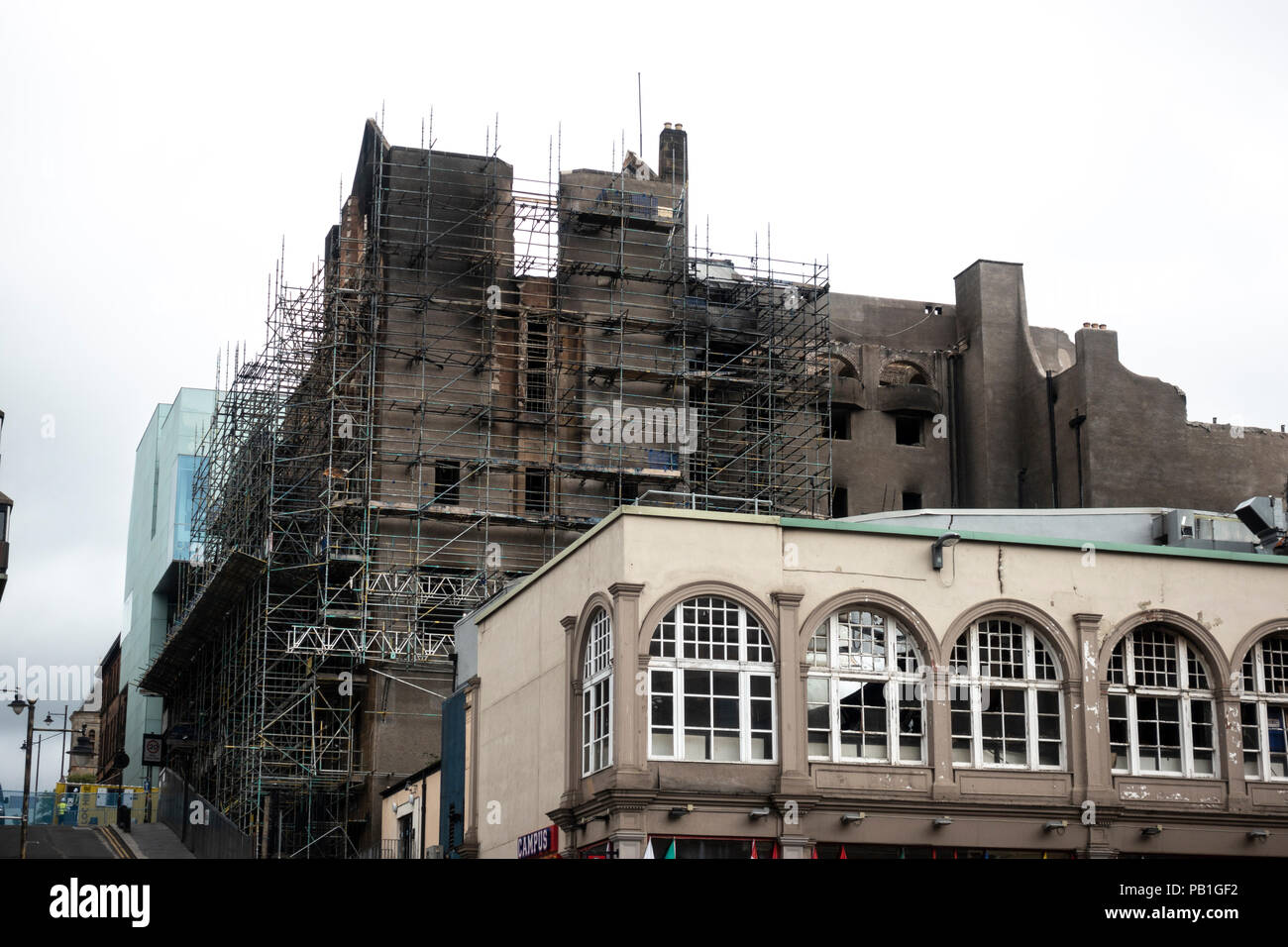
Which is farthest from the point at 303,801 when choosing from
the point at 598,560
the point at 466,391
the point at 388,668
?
the point at 598,560

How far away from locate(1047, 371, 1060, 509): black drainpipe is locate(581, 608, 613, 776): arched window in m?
30.0

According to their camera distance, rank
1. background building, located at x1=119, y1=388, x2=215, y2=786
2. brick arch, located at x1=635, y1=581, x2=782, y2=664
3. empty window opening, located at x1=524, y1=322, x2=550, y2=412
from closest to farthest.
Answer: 1. brick arch, located at x1=635, y1=581, x2=782, y2=664
2. empty window opening, located at x1=524, y1=322, x2=550, y2=412
3. background building, located at x1=119, y1=388, x2=215, y2=786

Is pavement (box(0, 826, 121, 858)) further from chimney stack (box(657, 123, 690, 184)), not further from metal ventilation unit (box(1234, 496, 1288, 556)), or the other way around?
metal ventilation unit (box(1234, 496, 1288, 556))

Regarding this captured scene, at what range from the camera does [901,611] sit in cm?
3189

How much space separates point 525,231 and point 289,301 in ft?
24.7

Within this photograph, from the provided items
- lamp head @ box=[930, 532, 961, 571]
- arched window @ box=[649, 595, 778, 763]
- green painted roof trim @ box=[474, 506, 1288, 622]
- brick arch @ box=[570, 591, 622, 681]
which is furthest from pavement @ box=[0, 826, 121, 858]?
lamp head @ box=[930, 532, 961, 571]

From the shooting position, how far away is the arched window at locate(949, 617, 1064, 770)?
32031mm

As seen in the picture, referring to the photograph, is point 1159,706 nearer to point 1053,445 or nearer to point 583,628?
point 583,628

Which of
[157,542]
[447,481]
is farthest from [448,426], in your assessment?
[157,542]

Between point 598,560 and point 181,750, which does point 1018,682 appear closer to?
point 598,560

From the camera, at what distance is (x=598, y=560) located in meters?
31.5

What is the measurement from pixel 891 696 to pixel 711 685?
3507mm

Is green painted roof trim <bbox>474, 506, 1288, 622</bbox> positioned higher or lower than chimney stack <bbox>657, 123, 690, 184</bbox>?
lower

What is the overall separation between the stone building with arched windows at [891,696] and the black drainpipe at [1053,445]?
78.1 feet
